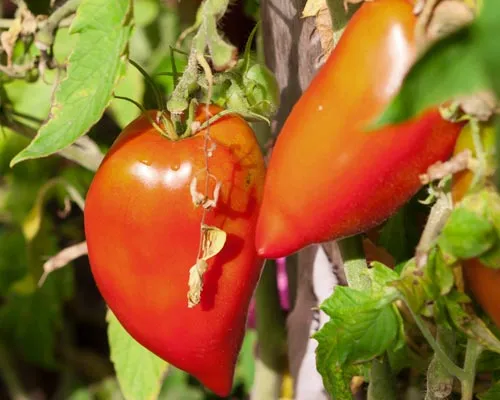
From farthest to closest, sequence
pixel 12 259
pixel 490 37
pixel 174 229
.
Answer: pixel 12 259 → pixel 174 229 → pixel 490 37

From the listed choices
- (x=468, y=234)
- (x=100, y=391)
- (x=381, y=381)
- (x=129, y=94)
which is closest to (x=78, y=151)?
(x=129, y=94)

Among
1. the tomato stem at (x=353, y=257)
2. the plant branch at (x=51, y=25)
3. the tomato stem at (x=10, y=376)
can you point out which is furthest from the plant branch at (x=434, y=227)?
the tomato stem at (x=10, y=376)

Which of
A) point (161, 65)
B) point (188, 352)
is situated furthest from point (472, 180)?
point (161, 65)

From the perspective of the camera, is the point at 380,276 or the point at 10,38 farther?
the point at 10,38

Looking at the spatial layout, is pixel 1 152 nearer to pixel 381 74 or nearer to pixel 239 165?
pixel 239 165

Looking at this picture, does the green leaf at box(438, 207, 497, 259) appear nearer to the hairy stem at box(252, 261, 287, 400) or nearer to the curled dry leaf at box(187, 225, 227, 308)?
the curled dry leaf at box(187, 225, 227, 308)

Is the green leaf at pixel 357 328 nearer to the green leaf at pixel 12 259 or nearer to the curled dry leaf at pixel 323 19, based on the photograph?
the curled dry leaf at pixel 323 19

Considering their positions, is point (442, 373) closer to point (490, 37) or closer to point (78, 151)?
point (490, 37)
